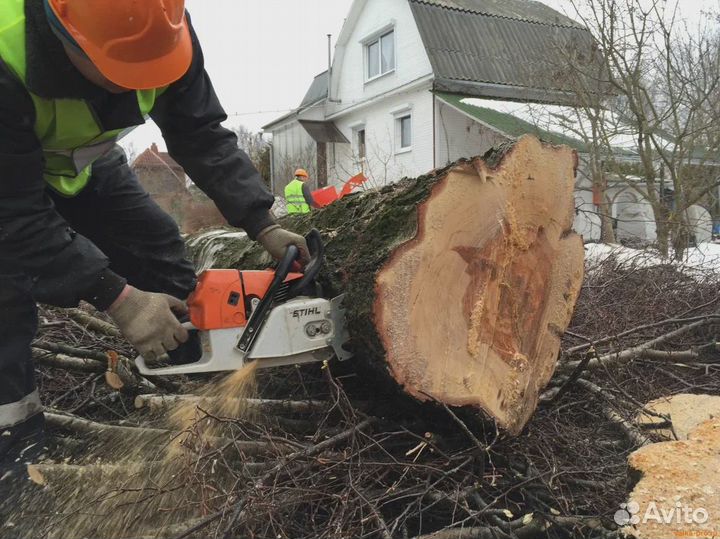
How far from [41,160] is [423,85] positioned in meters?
12.1

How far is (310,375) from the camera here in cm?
246

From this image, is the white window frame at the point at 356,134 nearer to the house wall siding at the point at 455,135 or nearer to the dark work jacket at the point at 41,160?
the house wall siding at the point at 455,135

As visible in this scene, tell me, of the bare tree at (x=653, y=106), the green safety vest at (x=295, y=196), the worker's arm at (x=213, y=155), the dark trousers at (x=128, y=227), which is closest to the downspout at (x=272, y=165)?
the green safety vest at (x=295, y=196)

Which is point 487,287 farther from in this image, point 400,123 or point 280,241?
point 400,123

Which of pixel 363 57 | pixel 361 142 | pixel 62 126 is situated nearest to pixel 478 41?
pixel 363 57

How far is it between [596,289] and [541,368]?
2.25m

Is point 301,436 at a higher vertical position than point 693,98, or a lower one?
lower

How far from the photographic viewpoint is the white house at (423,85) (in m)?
12.5

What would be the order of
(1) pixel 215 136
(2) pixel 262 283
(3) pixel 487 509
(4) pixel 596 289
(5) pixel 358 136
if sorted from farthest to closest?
(5) pixel 358 136 → (4) pixel 596 289 → (1) pixel 215 136 → (2) pixel 262 283 → (3) pixel 487 509

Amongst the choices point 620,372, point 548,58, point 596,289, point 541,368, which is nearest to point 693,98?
point 548,58

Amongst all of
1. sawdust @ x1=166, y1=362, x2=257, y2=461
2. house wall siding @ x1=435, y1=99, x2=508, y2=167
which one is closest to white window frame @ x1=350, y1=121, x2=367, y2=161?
house wall siding @ x1=435, y1=99, x2=508, y2=167

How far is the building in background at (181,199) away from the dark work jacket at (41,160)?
4.23 m

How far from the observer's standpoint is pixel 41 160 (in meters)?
1.67

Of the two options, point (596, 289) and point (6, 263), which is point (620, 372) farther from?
point (6, 263)
